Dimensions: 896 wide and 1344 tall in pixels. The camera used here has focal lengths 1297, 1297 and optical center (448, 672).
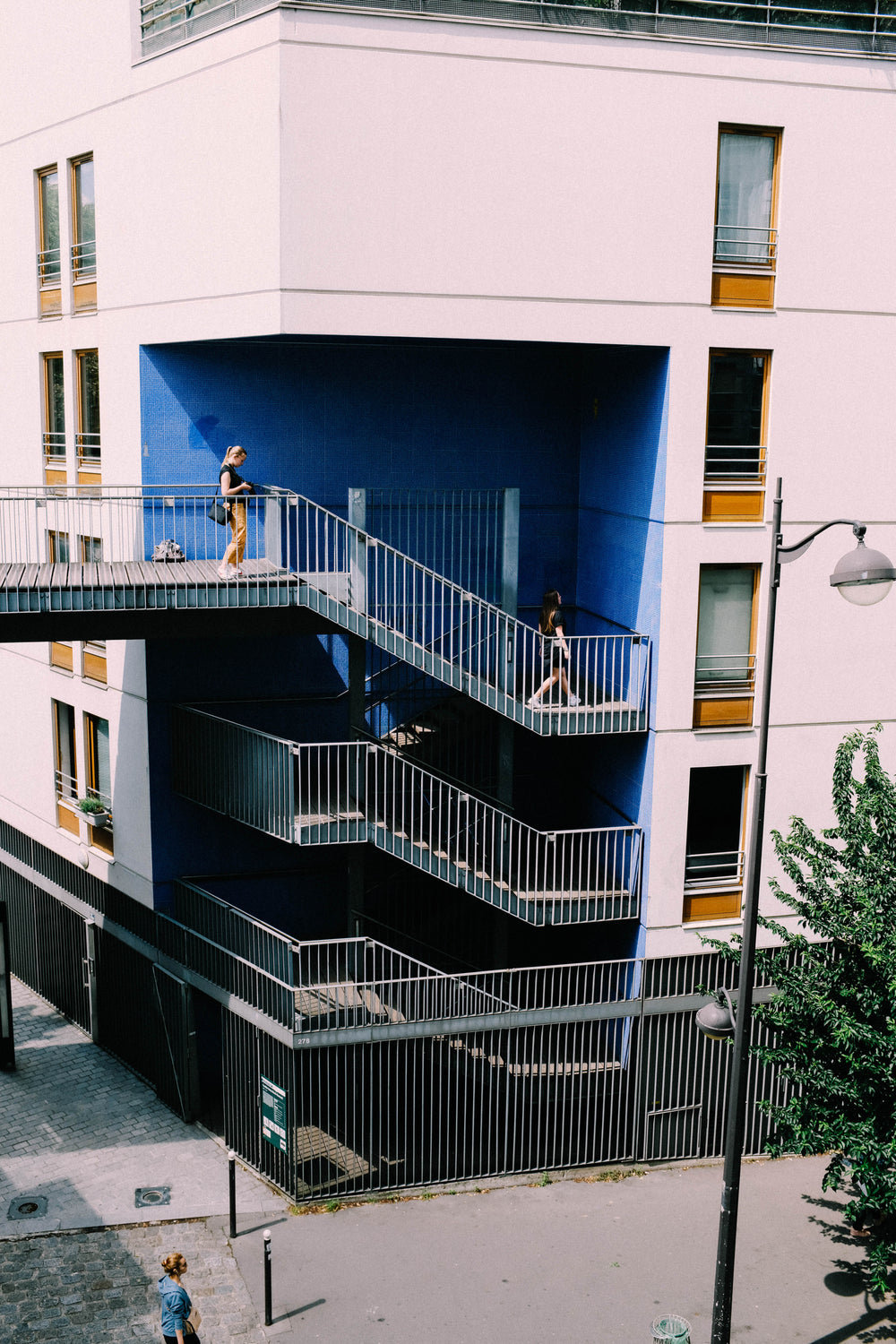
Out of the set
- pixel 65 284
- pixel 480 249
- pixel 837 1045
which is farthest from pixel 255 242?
pixel 837 1045

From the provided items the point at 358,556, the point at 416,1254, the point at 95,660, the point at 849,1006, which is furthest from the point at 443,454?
the point at 416,1254

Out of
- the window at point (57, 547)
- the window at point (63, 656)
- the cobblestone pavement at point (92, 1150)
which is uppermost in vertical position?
the window at point (57, 547)

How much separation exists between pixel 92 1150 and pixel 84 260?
13.4m

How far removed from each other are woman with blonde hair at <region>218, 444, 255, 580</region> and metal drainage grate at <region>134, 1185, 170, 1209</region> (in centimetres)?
829

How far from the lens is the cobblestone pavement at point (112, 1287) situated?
1455 cm

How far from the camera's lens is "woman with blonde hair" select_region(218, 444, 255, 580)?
16.2 metres

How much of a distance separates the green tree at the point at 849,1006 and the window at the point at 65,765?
12212mm

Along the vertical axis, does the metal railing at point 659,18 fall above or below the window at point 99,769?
above

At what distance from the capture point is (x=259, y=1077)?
1739 centimetres

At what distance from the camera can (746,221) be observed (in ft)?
55.8

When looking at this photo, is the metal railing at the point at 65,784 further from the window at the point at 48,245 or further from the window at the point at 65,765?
the window at the point at 48,245

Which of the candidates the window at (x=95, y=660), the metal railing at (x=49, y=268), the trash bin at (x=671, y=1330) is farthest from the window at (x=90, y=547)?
the trash bin at (x=671, y=1330)

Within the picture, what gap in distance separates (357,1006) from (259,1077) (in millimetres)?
1713

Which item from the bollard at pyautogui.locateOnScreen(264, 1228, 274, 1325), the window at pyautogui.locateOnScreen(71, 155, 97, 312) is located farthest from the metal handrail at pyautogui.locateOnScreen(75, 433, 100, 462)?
the bollard at pyautogui.locateOnScreen(264, 1228, 274, 1325)
